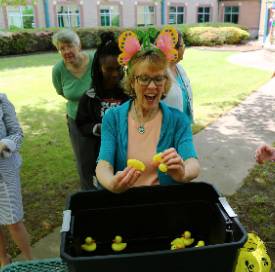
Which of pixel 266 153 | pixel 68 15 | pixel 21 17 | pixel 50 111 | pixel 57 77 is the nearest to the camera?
pixel 266 153

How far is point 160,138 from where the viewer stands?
1891mm

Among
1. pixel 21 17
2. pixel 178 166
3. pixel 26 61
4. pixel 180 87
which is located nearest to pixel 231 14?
pixel 21 17

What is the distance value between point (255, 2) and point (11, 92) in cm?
2614

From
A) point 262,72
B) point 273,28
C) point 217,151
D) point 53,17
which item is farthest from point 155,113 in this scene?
point 53,17

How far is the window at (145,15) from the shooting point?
93.9 feet

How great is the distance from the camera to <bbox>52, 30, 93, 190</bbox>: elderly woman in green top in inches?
134

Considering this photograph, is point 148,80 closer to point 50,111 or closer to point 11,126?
point 11,126

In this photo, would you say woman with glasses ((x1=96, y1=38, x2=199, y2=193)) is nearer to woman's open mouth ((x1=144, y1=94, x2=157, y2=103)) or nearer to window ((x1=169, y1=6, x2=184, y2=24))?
woman's open mouth ((x1=144, y1=94, x2=157, y2=103))

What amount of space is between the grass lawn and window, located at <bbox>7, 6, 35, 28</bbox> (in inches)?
303

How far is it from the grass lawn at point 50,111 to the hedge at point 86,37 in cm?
192

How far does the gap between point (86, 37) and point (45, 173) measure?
57.1 feet

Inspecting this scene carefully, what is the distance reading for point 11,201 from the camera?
2.66 m

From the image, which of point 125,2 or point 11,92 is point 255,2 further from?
point 11,92

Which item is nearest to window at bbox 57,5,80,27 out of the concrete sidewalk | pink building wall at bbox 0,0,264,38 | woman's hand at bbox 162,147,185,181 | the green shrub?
pink building wall at bbox 0,0,264,38
